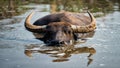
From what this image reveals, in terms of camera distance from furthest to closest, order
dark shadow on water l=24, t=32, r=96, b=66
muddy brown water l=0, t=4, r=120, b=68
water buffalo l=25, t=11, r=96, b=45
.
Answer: water buffalo l=25, t=11, r=96, b=45 < dark shadow on water l=24, t=32, r=96, b=66 < muddy brown water l=0, t=4, r=120, b=68

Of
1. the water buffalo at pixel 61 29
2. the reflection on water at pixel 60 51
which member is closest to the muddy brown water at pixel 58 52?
the reflection on water at pixel 60 51

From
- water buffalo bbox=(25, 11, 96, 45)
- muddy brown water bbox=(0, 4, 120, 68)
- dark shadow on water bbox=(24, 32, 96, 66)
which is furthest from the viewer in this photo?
water buffalo bbox=(25, 11, 96, 45)

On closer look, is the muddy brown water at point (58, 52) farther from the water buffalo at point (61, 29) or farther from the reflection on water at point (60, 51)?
the water buffalo at point (61, 29)

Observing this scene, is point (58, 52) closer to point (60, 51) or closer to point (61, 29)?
point (60, 51)

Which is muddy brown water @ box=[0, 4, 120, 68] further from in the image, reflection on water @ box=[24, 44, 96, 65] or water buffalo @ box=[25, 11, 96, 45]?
water buffalo @ box=[25, 11, 96, 45]

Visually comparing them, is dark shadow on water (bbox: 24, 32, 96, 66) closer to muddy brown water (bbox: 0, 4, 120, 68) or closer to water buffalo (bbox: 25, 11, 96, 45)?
muddy brown water (bbox: 0, 4, 120, 68)

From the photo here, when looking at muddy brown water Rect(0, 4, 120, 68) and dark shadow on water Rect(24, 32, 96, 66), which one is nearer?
muddy brown water Rect(0, 4, 120, 68)

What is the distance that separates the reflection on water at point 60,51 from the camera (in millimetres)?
7373

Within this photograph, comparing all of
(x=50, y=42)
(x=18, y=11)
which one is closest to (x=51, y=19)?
(x=50, y=42)

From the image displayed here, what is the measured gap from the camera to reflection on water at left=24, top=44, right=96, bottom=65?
7373 millimetres

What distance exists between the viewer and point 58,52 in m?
7.66

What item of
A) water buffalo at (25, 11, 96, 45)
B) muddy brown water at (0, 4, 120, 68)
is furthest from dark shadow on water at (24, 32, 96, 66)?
water buffalo at (25, 11, 96, 45)

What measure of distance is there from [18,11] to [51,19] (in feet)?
15.6

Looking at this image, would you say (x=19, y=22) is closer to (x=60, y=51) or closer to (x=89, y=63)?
(x=60, y=51)
